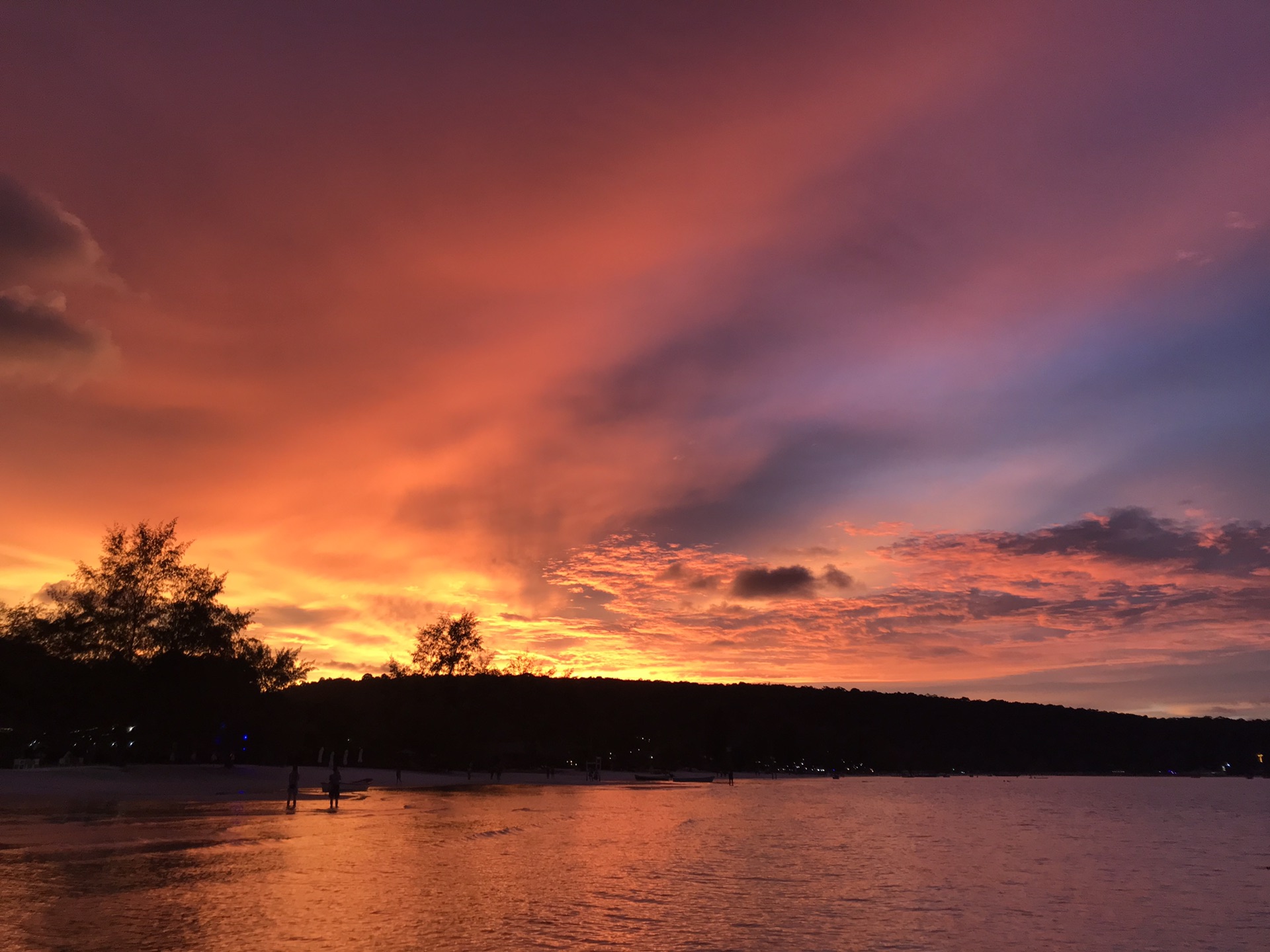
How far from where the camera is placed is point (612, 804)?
81062 millimetres

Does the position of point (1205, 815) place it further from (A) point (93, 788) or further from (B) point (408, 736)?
(A) point (93, 788)

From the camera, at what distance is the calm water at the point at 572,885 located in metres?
20.1

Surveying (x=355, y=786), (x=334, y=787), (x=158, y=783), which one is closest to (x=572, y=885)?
(x=334, y=787)

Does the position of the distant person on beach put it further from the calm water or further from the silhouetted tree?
the silhouetted tree

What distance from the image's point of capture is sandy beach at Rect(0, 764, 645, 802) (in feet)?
177

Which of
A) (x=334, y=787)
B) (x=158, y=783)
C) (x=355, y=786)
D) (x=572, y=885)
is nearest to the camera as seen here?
(x=572, y=885)

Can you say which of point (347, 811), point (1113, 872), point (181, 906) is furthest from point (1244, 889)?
point (347, 811)

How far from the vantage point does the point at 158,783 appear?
209ft

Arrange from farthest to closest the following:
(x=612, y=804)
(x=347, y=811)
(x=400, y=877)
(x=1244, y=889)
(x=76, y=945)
Answer: 1. (x=612, y=804)
2. (x=347, y=811)
3. (x=1244, y=889)
4. (x=400, y=877)
5. (x=76, y=945)

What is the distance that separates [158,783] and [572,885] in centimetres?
4699

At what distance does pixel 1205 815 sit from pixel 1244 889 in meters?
82.8

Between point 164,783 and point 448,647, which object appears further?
point 448,647

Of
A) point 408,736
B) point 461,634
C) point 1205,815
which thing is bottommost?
point 1205,815

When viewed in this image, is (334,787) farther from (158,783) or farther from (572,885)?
Result: (572,885)
